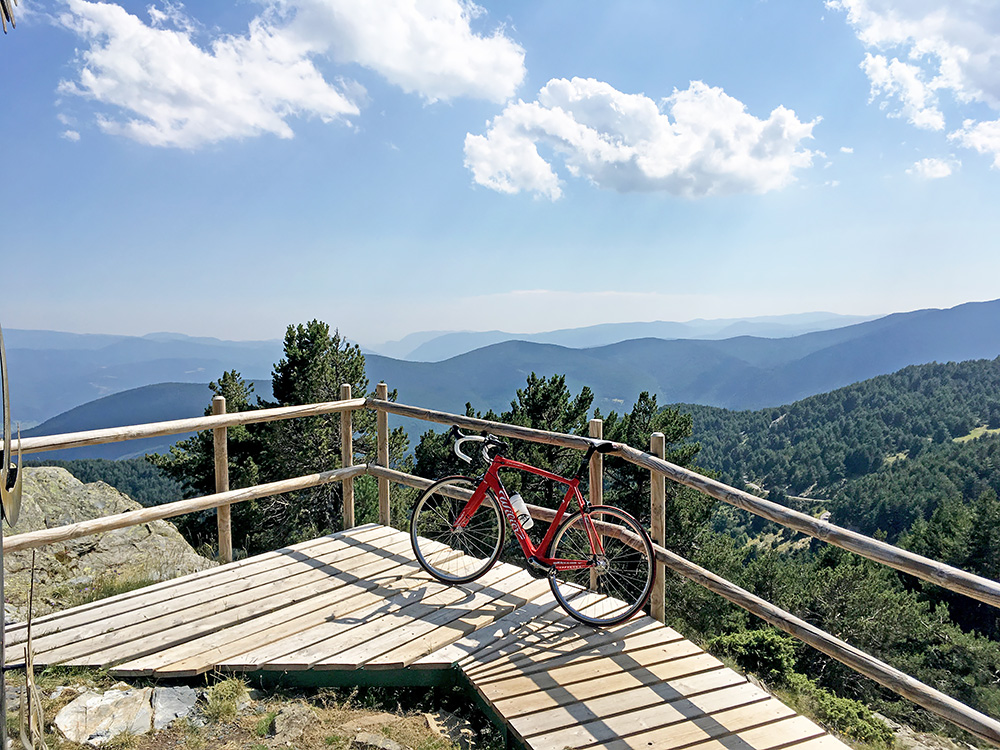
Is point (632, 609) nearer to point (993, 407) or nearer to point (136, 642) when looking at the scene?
point (136, 642)

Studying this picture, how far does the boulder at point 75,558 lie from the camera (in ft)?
16.7

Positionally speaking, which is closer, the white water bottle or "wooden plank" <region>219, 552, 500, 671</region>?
"wooden plank" <region>219, 552, 500, 671</region>

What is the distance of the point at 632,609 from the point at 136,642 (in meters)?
3.03

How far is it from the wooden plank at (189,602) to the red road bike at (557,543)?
2.47 feet

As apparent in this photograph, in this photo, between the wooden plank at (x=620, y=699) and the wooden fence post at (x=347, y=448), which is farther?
the wooden fence post at (x=347, y=448)

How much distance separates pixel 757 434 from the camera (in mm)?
108938

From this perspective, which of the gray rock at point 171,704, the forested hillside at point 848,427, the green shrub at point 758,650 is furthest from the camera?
the forested hillside at point 848,427

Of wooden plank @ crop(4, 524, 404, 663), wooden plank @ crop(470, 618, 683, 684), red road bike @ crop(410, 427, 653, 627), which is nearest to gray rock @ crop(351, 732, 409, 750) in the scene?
wooden plank @ crop(470, 618, 683, 684)

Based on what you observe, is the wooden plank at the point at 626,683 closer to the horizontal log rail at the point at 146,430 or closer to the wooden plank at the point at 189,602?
the wooden plank at the point at 189,602

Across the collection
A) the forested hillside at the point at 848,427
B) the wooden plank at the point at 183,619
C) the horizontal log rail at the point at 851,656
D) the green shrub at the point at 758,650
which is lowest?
the forested hillside at the point at 848,427

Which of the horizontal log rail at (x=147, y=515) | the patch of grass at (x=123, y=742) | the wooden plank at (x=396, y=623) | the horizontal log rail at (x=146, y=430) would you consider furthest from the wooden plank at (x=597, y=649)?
the horizontal log rail at (x=146, y=430)

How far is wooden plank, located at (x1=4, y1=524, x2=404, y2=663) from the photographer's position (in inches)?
153

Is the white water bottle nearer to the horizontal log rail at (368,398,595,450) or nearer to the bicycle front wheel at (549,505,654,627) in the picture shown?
the bicycle front wheel at (549,505,654,627)

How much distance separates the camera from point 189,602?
14.5 feet
